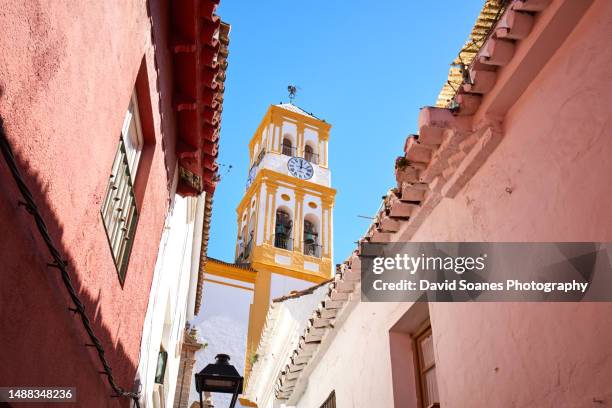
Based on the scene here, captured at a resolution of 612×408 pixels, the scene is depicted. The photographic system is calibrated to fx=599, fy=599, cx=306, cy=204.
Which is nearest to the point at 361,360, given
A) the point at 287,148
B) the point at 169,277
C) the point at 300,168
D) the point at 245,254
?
the point at 169,277

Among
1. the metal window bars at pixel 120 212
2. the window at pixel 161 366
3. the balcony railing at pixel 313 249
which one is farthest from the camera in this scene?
the balcony railing at pixel 313 249

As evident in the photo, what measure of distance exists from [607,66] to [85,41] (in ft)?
9.06

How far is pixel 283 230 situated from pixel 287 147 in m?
4.23

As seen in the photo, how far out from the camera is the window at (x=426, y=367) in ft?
16.9

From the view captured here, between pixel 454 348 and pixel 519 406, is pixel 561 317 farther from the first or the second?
pixel 454 348

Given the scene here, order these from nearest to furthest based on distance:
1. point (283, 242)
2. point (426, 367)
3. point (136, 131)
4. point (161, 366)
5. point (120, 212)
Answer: point (120, 212) < point (136, 131) < point (426, 367) < point (161, 366) < point (283, 242)

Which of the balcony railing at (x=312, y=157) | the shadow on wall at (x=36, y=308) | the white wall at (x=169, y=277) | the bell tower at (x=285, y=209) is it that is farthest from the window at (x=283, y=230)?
the shadow on wall at (x=36, y=308)

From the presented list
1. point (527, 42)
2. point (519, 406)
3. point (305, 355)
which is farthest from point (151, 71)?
point (305, 355)

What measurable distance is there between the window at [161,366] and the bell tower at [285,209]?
12.6 metres

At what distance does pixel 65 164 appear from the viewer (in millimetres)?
2951

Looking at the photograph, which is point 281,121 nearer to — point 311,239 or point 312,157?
point 312,157

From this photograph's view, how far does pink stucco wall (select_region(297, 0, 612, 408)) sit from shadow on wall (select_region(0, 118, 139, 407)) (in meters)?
2.57

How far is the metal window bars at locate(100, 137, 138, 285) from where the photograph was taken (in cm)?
406

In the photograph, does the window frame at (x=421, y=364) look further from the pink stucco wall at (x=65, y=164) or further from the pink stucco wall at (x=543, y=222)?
the pink stucco wall at (x=65, y=164)
